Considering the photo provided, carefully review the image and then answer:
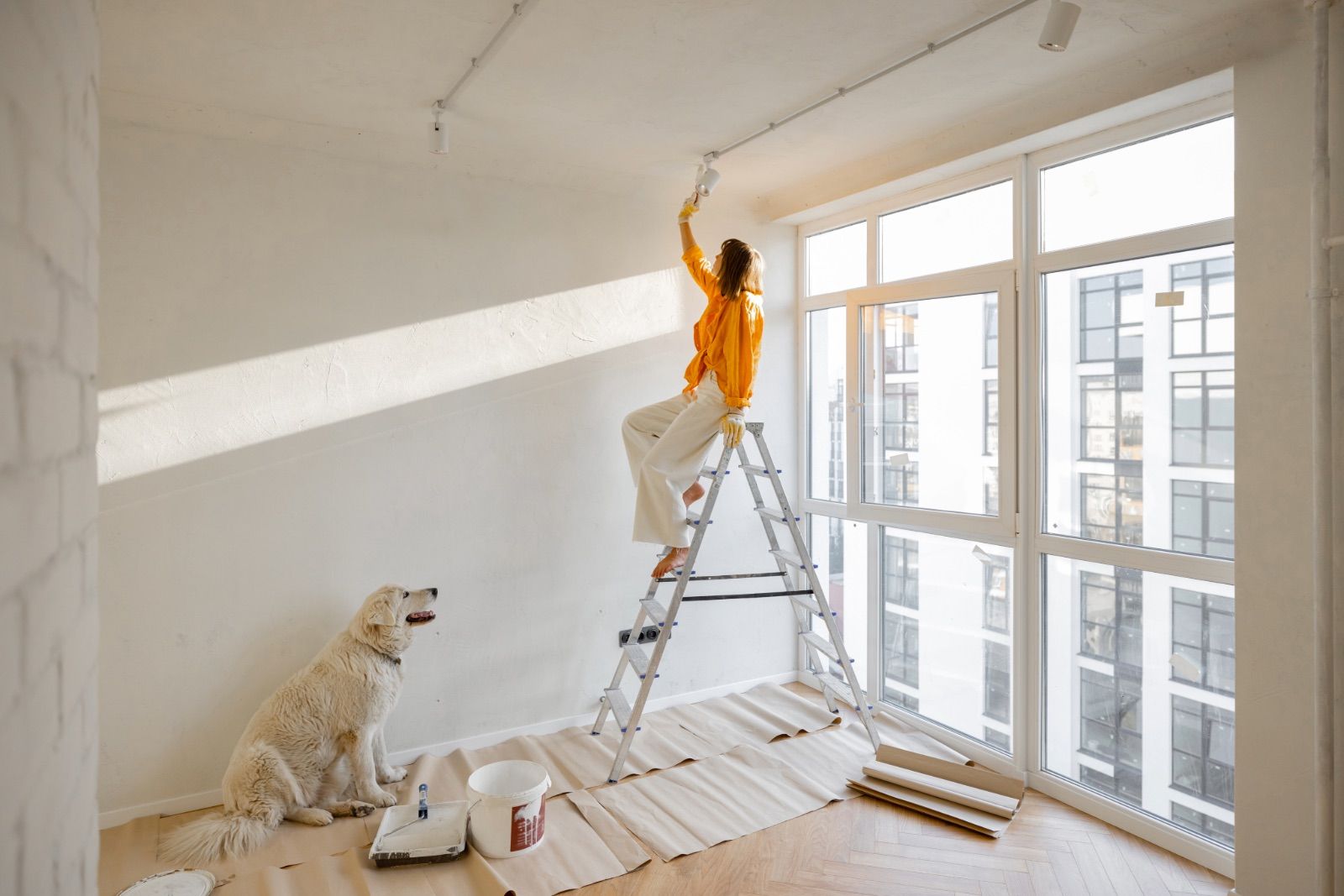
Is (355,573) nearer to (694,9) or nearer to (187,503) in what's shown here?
(187,503)

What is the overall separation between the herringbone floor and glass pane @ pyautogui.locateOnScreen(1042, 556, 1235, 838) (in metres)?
0.20

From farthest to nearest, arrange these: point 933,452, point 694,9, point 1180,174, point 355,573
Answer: point 933,452
point 355,573
point 1180,174
point 694,9

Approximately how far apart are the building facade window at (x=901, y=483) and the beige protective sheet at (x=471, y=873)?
→ 6.30 feet

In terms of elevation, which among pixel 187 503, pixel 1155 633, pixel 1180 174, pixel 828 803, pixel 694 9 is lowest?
pixel 828 803

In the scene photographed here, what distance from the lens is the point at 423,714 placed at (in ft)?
10.9

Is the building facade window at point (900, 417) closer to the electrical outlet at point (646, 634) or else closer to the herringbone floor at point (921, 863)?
the electrical outlet at point (646, 634)

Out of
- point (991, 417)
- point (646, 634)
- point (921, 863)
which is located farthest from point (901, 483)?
point (921, 863)

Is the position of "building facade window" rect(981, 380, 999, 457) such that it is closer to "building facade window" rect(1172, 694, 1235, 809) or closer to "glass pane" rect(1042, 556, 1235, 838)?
"glass pane" rect(1042, 556, 1235, 838)

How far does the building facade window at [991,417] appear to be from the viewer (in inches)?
126

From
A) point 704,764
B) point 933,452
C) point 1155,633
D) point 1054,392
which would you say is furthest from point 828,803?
point 1054,392

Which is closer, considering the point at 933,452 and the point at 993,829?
the point at 993,829

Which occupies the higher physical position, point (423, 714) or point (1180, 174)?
point (1180, 174)

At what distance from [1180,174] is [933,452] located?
141 cm

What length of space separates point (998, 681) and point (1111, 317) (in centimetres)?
155
